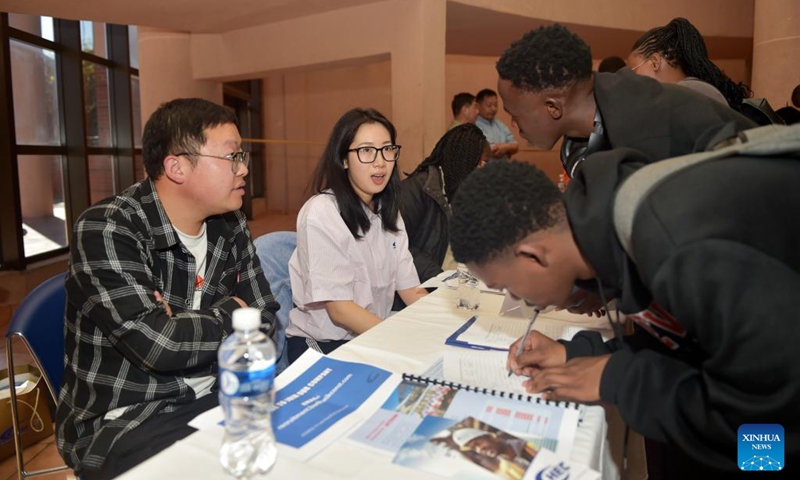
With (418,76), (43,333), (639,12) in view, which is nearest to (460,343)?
(43,333)

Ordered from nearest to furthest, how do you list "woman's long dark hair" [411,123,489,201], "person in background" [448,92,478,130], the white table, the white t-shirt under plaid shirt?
the white table, the white t-shirt under plaid shirt, "woman's long dark hair" [411,123,489,201], "person in background" [448,92,478,130]

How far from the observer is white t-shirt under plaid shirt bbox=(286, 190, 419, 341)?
1.96 metres

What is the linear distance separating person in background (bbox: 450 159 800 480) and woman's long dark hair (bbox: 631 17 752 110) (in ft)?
5.24

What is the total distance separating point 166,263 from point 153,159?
32 centimetres

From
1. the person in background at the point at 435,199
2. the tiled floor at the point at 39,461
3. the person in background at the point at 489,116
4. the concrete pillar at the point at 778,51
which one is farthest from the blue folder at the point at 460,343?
the person in background at the point at 489,116

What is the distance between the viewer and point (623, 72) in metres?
1.64

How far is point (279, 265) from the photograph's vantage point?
223 centimetres

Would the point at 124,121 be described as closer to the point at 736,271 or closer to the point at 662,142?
the point at 662,142

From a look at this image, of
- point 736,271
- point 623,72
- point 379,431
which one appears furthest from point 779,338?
point 623,72

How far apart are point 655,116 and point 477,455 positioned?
1.06 meters

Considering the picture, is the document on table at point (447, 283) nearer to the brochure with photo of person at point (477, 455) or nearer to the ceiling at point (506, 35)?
the brochure with photo of person at point (477, 455)

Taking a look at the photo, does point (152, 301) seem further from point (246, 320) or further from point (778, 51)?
point (778, 51)

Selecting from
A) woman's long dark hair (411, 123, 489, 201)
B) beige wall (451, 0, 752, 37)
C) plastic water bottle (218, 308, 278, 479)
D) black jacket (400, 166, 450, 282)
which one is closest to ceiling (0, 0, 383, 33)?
beige wall (451, 0, 752, 37)

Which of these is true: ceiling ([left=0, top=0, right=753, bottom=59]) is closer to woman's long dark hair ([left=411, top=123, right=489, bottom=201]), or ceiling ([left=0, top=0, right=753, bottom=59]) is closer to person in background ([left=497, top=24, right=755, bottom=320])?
woman's long dark hair ([left=411, top=123, right=489, bottom=201])
